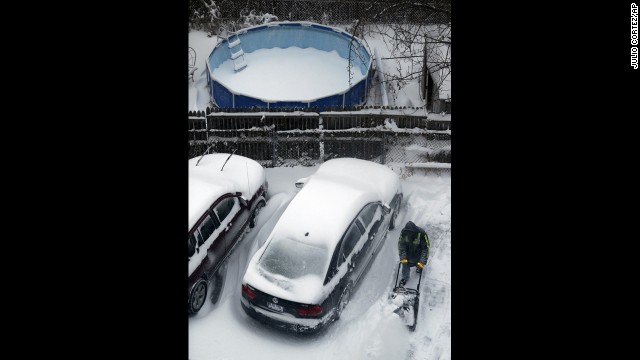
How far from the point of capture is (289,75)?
10.6m

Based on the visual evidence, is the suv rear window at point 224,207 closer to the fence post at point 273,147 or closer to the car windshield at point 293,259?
the car windshield at point 293,259

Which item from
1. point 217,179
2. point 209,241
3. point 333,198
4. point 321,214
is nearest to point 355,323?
point 321,214

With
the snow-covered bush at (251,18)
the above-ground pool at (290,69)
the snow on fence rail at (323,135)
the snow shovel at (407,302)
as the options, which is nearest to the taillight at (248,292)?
the snow shovel at (407,302)

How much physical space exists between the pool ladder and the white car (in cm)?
432

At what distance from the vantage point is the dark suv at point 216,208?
238 inches

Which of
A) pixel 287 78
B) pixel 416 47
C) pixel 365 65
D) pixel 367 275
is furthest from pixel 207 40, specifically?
pixel 367 275

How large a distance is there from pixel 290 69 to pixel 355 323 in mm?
6045

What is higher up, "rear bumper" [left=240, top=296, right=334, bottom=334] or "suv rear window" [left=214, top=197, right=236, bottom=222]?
"suv rear window" [left=214, top=197, right=236, bottom=222]

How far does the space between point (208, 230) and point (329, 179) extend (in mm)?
1513

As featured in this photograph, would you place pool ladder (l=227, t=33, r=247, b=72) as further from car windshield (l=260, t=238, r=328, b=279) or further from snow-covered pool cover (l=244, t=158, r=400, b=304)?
car windshield (l=260, t=238, r=328, b=279)

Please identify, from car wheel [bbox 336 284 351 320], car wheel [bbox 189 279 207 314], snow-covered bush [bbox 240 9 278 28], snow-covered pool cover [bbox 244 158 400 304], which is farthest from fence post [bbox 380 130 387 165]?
snow-covered bush [bbox 240 9 278 28]

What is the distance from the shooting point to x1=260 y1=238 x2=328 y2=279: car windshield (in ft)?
19.7

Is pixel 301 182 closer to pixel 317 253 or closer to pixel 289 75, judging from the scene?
pixel 317 253
